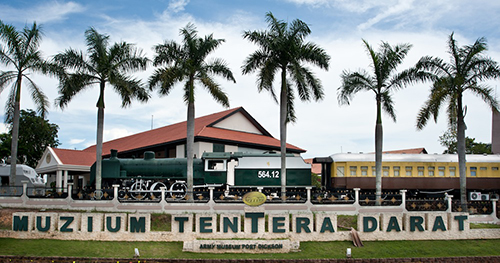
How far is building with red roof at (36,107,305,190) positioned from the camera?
116ft

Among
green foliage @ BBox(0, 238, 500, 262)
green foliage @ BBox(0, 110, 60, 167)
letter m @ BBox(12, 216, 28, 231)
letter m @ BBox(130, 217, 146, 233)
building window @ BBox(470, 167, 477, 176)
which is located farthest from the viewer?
green foliage @ BBox(0, 110, 60, 167)

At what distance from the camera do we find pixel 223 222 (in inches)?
768

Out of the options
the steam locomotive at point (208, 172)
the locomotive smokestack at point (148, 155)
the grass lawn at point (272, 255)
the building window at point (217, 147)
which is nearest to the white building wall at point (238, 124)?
the building window at point (217, 147)

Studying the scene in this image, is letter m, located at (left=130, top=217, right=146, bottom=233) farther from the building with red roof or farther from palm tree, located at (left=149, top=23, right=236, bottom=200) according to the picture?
the building with red roof

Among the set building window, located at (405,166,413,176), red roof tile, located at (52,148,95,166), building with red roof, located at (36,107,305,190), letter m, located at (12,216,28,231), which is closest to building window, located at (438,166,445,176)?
building window, located at (405,166,413,176)

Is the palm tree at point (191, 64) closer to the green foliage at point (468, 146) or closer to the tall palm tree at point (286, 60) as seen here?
the tall palm tree at point (286, 60)

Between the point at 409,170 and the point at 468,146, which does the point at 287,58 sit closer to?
the point at 409,170

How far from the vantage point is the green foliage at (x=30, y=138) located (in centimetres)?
4816

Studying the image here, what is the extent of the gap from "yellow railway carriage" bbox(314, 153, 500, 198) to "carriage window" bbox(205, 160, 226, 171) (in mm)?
6716

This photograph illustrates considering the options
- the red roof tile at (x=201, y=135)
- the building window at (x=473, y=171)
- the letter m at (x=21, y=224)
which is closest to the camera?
the letter m at (x=21, y=224)

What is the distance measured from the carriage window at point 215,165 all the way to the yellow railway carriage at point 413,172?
22.0 feet

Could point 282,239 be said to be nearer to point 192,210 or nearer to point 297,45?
point 192,210

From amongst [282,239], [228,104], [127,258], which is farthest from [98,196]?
[282,239]

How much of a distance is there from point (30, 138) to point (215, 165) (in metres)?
32.5
